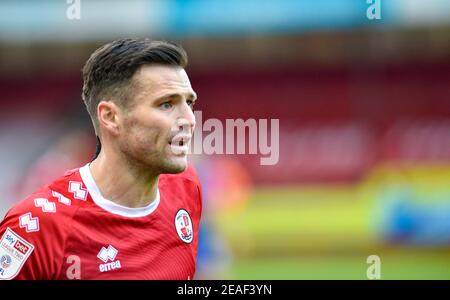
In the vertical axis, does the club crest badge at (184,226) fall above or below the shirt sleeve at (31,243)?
above

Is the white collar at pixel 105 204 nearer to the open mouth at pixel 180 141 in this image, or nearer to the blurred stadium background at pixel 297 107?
the open mouth at pixel 180 141

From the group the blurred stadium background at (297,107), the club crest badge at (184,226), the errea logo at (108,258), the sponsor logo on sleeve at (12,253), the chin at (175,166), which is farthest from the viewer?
the blurred stadium background at (297,107)

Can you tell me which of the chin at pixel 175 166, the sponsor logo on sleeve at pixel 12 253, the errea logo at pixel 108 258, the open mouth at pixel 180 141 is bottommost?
the sponsor logo on sleeve at pixel 12 253

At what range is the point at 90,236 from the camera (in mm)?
3762

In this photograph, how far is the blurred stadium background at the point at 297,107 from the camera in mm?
→ 14859

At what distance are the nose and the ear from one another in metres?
0.28

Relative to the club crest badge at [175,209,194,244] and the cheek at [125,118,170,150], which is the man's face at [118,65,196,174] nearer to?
the cheek at [125,118,170,150]

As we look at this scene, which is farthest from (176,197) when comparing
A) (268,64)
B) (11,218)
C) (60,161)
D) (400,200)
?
(268,64)

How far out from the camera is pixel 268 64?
19516mm

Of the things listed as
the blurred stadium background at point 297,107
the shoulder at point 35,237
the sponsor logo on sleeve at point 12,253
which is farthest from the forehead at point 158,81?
the blurred stadium background at point 297,107

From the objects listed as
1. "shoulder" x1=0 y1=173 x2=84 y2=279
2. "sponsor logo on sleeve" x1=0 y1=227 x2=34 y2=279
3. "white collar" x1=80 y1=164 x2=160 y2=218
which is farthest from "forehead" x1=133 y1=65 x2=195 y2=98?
"sponsor logo on sleeve" x1=0 y1=227 x2=34 y2=279

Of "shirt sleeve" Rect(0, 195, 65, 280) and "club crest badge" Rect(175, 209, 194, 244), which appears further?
"club crest badge" Rect(175, 209, 194, 244)

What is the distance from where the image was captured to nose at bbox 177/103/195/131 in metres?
3.81
